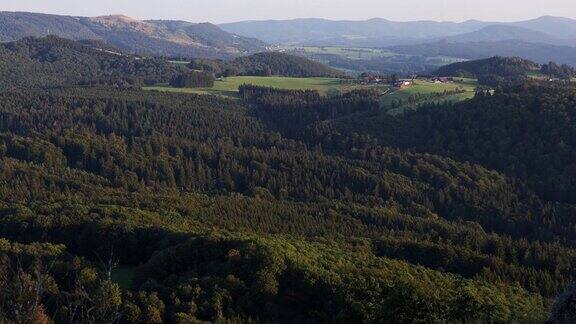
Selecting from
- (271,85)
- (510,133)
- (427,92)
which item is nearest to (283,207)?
(510,133)

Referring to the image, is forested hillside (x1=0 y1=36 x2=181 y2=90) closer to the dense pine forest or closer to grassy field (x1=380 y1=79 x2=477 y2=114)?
the dense pine forest

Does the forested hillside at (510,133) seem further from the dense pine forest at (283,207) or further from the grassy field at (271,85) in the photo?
the grassy field at (271,85)

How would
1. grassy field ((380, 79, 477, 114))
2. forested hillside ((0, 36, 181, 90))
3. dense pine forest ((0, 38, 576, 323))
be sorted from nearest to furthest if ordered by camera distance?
dense pine forest ((0, 38, 576, 323)) < grassy field ((380, 79, 477, 114)) < forested hillside ((0, 36, 181, 90))

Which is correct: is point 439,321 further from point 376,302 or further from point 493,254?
point 493,254

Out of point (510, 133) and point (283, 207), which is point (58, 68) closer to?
point (283, 207)

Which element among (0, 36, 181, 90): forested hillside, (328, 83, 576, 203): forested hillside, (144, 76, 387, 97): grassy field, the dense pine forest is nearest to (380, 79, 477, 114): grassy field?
the dense pine forest

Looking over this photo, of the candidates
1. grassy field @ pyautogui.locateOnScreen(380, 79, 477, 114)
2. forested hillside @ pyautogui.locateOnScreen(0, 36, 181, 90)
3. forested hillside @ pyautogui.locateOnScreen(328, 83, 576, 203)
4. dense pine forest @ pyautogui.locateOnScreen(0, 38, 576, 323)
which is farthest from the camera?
forested hillside @ pyautogui.locateOnScreen(0, 36, 181, 90)

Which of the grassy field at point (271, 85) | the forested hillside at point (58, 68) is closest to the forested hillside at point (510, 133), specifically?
the grassy field at point (271, 85)
